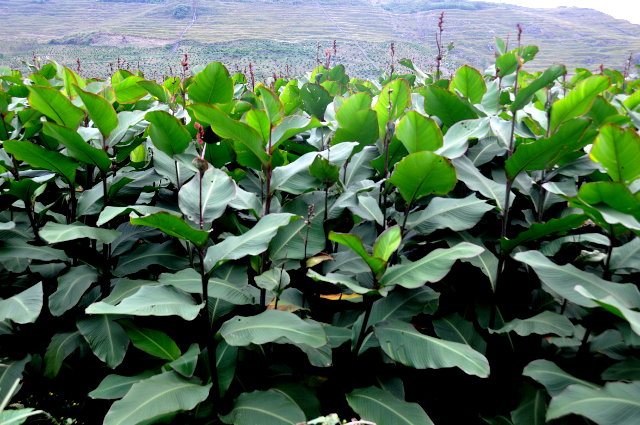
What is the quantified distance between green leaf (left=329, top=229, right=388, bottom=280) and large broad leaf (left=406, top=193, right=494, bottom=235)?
340 millimetres

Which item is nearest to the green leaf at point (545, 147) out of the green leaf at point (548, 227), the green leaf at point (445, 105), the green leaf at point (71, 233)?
the green leaf at point (548, 227)

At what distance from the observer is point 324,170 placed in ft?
5.02

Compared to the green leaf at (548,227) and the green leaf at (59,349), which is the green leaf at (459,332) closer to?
the green leaf at (548,227)

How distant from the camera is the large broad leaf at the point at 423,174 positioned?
1280 mm

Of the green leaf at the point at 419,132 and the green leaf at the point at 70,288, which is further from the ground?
the green leaf at the point at 419,132

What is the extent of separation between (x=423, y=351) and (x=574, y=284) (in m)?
0.53

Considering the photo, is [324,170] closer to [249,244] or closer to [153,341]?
[249,244]

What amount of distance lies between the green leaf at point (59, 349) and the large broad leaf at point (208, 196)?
3.14 feet

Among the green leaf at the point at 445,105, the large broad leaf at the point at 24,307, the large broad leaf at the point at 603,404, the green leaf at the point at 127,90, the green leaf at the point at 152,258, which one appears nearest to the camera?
the large broad leaf at the point at 603,404

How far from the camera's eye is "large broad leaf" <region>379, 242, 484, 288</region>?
120 centimetres

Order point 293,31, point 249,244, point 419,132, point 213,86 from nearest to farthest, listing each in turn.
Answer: point 249,244 → point 419,132 → point 213,86 → point 293,31

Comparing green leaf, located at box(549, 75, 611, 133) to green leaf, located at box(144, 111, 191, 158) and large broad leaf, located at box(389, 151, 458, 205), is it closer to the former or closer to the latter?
large broad leaf, located at box(389, 151, 458, 205)

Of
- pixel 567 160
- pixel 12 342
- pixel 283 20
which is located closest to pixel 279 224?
pixel 567 160

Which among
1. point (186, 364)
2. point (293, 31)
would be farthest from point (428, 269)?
point (293, 31)
